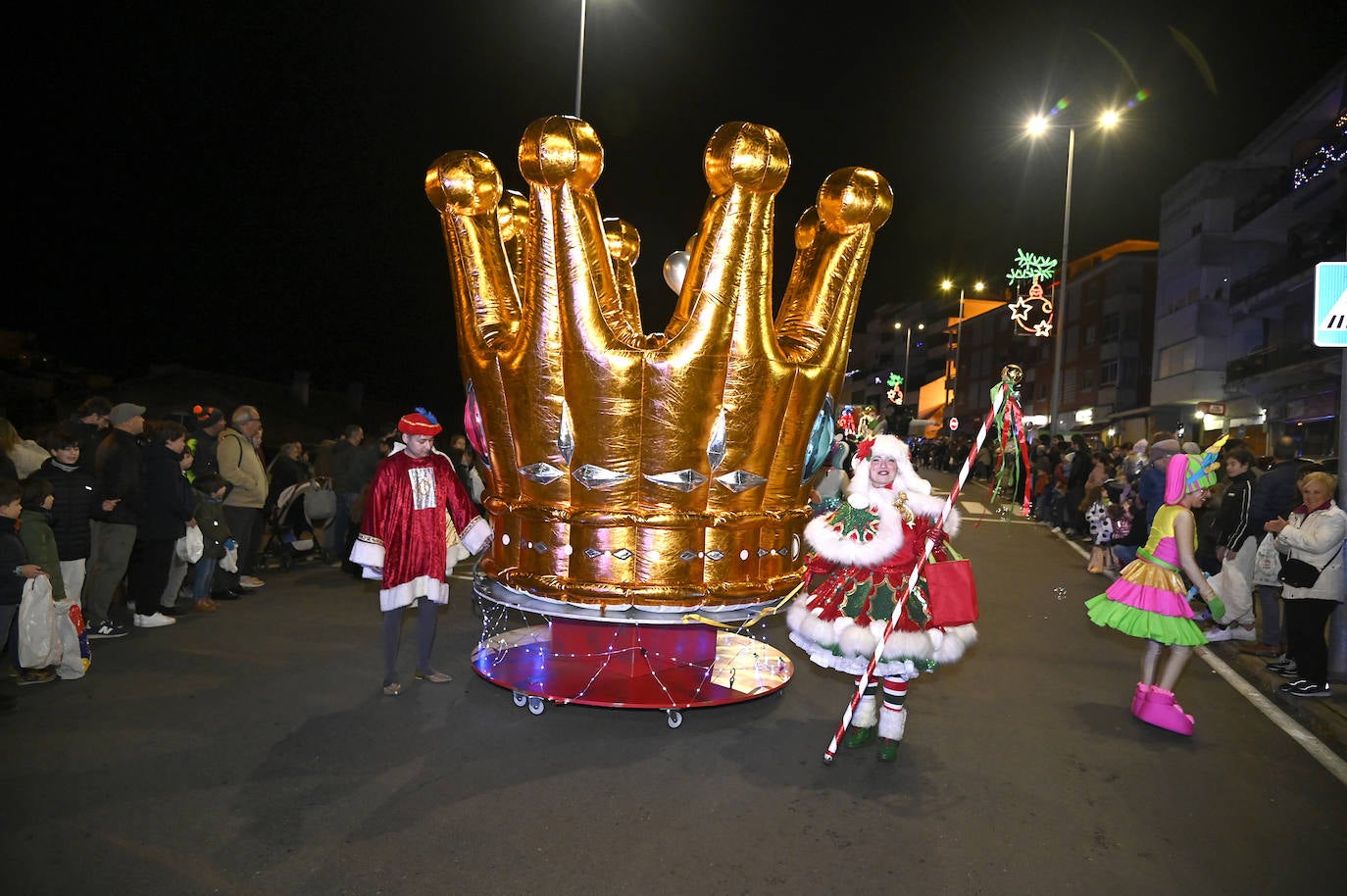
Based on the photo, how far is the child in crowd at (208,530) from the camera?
771cm

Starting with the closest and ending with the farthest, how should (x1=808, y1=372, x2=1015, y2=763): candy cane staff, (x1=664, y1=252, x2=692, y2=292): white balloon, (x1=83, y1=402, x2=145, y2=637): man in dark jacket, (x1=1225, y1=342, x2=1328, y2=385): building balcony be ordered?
(x1=808, y1=372, x2=1015, y2=763): candy cane staff < (x1=664, y1=252, x2=692, y2=292): white balloon < (x1=83, y1=402, x2=145, y2=637): man in dark jacket < (x1=1225, y1=342, x2=1328, y2=385): building balcony

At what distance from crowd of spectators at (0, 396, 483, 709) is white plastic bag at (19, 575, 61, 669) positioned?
64mm

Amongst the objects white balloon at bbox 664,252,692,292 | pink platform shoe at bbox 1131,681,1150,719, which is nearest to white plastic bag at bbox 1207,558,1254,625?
pink platform shoe at bbox 1131,681,1150,719

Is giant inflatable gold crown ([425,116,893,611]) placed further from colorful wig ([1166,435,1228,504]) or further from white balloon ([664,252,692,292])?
colorful wig ([1166,435,1228,504])

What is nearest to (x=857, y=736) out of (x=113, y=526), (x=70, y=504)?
(x=70, y=504)

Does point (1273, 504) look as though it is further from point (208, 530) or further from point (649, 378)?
point (208, 530)

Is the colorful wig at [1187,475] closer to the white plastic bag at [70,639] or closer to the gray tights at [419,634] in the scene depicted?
the gray tights at [419,634]

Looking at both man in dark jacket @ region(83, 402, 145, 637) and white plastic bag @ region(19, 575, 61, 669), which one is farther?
man in dark jacket @ region(83, 402, 145, 637)

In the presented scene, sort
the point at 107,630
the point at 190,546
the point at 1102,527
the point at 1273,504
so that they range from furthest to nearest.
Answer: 1. the point at 1102,527
2. the point at 190,546
3. the point at 1273,504
4. the point at 107,630

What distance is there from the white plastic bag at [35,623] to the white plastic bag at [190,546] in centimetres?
205

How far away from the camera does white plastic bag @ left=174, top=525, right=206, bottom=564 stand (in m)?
7.38

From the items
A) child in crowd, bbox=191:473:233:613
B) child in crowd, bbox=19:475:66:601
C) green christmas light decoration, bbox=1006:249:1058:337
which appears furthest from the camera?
green christmas light decoration, bbox=1006:249:1058:337

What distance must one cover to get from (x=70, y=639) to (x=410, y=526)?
233 centimetres

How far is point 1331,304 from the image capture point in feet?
20.4
